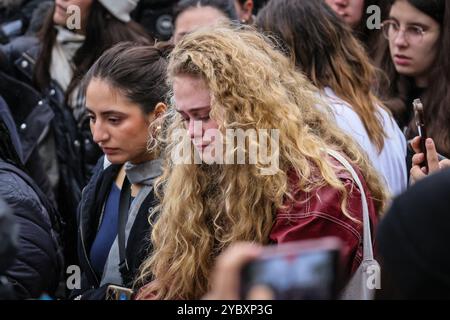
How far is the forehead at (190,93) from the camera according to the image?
9.95 feet

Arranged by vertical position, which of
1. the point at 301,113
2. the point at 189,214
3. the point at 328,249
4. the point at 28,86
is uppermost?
the point at 328,249

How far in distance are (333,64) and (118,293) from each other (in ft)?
5.00

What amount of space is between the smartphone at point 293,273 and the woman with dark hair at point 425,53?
2703mm

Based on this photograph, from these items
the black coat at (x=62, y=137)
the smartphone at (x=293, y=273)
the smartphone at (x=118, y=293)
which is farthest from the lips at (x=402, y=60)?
the smartphone at (x=293, y=273)

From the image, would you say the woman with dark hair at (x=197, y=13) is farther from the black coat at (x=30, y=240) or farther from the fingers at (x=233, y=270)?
the fingers at (x=233, y=270)

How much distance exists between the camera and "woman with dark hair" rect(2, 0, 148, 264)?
17.5 ft

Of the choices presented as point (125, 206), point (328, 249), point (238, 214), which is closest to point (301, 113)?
point (238, 214)

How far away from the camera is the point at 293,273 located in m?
1.71

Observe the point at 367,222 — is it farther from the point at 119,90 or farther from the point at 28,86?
the point at 28,86

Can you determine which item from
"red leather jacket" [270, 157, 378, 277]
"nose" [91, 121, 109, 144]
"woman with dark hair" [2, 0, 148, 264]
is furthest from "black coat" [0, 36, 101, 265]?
"red leather jacket" [270, 157, 378, 277]

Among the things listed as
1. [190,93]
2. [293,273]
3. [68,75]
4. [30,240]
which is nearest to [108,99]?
[30,240]
